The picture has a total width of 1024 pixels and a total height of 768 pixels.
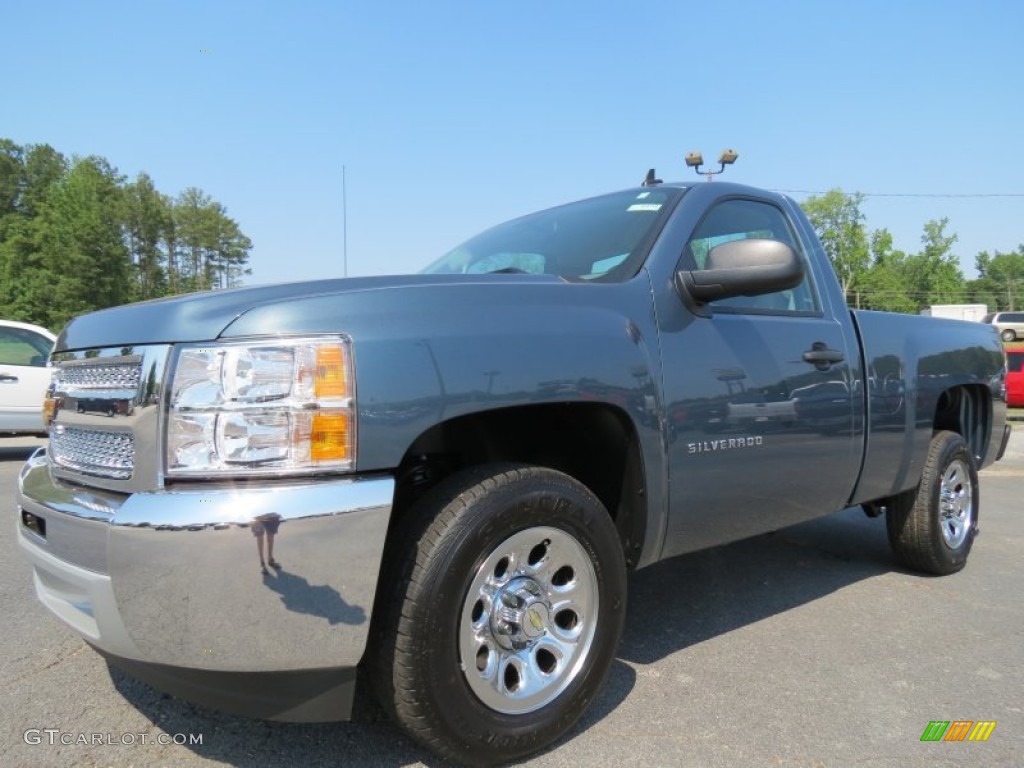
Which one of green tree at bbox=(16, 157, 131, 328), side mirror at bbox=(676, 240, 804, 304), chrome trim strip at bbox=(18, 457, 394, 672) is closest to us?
chrome trim strip at bbox=(18, 457, 394, 672)

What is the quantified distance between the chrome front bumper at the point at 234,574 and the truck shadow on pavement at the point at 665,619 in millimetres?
547

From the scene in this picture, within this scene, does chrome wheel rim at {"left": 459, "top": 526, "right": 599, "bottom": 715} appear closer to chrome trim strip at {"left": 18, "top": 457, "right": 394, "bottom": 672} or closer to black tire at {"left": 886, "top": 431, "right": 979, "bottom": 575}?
chrome trim strip at {"left": 18, "top": 457, "right": 394, "bottom": 672}

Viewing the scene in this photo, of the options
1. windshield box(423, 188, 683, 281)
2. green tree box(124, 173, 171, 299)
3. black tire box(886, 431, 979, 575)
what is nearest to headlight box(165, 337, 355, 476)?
windshield box(423, 188, 683, 281)

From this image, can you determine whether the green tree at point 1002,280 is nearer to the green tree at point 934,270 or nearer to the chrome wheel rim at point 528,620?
the green tree at point 934,270

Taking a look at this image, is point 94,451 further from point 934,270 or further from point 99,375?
point 934,270

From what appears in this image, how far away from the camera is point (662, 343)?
8.26 ft

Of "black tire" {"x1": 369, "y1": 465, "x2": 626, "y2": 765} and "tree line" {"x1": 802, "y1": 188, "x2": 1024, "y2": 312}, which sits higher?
"tree line" {"x1": 802, "y1": 188, "x2": 1024, "y2": 312}

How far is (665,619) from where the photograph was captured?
3410mm

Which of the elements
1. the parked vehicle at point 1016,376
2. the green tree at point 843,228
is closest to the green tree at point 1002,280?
the green tree at point 843,228

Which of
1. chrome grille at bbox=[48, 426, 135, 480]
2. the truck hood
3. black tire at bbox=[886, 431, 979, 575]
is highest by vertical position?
the truck hood

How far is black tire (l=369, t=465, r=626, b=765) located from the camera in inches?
74.4

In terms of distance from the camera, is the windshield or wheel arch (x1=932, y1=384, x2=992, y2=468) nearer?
the windshield

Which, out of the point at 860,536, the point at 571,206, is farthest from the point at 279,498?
the point at 860,536

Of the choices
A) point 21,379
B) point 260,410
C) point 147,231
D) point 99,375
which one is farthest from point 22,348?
point 147,231
